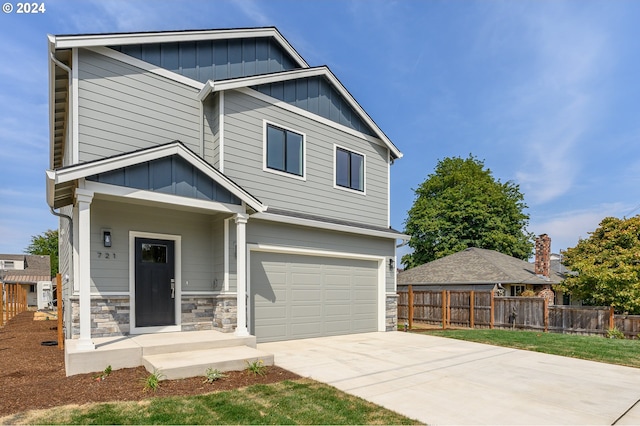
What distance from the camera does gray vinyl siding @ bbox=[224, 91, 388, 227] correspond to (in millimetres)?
9000

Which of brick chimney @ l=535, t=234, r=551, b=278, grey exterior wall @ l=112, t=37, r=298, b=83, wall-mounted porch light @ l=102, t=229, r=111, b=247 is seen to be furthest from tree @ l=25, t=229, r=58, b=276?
brick chimney @ l=535, t=234, r=551, b=278

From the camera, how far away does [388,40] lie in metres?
13.7

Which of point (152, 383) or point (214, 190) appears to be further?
point (214, 190)

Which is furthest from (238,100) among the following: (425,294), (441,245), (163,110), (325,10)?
(441,245)

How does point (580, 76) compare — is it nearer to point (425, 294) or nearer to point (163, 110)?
point (425, 294)

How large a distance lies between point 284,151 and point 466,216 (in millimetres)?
23568

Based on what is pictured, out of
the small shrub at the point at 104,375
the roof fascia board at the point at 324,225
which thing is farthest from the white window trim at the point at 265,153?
the small shrub at the point at 104,375

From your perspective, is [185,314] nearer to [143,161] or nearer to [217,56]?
[143,161]

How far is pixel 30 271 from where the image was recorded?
111ft

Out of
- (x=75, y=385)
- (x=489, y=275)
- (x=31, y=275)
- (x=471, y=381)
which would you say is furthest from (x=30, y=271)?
(x=471, y=381)

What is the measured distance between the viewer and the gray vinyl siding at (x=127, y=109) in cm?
732

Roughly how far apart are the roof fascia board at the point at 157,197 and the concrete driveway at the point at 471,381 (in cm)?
312

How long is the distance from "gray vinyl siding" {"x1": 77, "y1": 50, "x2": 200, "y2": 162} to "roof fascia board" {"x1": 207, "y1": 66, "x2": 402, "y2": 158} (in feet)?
3.02

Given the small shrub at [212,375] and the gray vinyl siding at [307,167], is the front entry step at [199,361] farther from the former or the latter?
the gray vinyl siding at [307,167]
